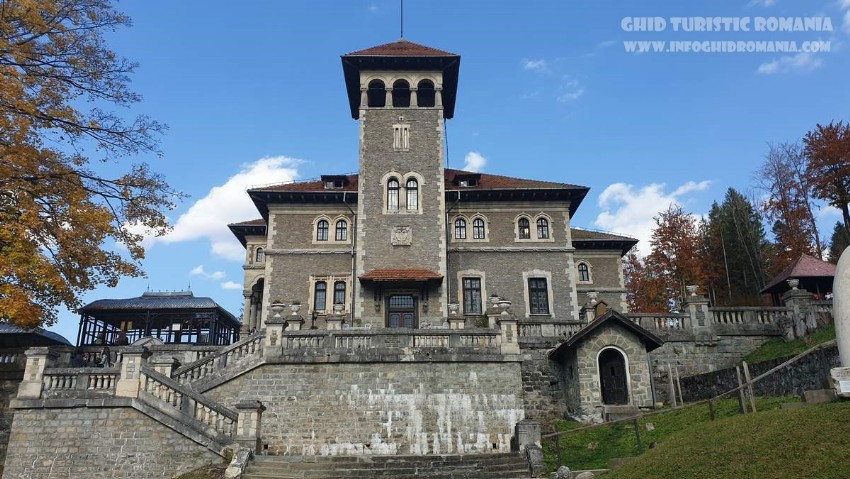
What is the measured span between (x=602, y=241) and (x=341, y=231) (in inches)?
581

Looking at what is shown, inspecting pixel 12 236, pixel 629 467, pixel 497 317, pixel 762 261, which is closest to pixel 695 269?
pixel 762 261

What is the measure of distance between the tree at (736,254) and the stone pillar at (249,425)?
104 feet

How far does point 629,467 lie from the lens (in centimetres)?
1058

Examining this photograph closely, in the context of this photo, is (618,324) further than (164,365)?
Yes

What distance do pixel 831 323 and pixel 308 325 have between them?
2042 centimetres

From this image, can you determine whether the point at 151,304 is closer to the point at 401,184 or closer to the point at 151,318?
the point at 151,318

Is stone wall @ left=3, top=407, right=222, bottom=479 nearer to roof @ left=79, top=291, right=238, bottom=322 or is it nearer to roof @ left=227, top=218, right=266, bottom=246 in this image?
roof @ left=79, top=291, right=238, bottom=322

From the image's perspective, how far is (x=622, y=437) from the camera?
15.6 m

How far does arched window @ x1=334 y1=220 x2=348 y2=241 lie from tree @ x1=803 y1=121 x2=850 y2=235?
25.1m

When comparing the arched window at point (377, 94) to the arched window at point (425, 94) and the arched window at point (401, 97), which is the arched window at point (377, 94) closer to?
the arched window at point (401, 97)

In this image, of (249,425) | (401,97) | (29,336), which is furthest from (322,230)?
(249,425)

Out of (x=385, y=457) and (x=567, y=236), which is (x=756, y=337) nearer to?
(x=567, y=236)

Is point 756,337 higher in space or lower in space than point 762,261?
lower

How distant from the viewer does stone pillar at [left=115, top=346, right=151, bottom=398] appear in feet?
51.1
